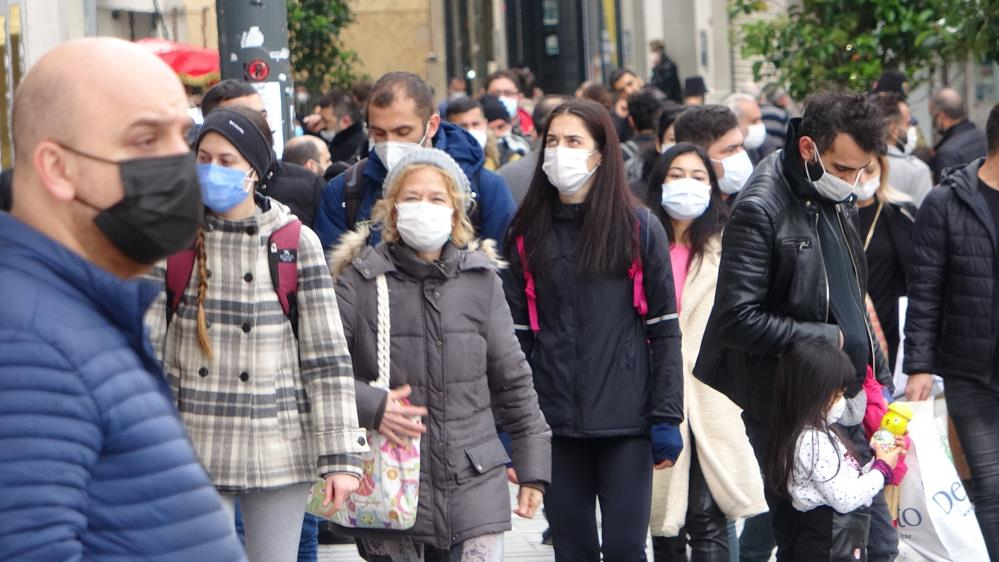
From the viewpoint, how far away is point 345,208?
650cm

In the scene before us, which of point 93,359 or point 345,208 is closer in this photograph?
point 93,359

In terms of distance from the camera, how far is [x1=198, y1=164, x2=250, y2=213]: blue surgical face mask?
16.3 ft

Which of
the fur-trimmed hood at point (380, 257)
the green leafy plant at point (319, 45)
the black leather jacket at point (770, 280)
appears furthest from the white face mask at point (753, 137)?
the green leafy plant at point (319, 45)

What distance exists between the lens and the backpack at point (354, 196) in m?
6.46

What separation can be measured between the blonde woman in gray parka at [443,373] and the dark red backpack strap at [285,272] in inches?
14.2

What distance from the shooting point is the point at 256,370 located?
16.1 feet

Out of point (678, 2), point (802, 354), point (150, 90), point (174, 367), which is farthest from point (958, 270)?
point (678, 2)

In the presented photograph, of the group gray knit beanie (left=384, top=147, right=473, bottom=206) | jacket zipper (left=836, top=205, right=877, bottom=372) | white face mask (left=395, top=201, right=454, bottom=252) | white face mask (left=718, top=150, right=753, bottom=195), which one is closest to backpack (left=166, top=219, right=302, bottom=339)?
white face mask (left=395, top=201, right=454, bottom=252)

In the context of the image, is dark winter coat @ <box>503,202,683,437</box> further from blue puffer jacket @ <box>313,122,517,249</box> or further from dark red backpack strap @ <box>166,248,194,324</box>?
dark red backpack strap @ <box>166,248,194,324</box>

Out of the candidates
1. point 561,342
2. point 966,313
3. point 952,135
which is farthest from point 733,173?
point 952,135

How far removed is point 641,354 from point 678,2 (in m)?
28.7

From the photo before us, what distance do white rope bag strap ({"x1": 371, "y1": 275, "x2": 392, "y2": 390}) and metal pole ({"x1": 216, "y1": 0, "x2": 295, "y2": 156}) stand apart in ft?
8.21

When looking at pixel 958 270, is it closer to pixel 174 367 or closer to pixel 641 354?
pixel 641 354

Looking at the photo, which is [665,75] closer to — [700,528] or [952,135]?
[952,135]
